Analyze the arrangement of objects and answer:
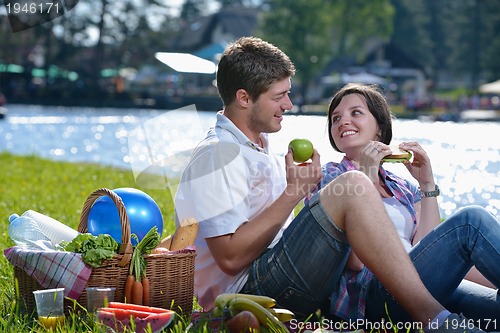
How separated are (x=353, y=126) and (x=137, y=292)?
130 centimetres

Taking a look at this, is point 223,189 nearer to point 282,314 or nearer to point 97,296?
point 282,314

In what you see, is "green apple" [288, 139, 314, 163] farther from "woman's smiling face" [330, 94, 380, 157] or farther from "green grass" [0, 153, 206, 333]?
"green grass" [0, 153, 206, 333]

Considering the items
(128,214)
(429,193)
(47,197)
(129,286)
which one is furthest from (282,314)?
(47,197)

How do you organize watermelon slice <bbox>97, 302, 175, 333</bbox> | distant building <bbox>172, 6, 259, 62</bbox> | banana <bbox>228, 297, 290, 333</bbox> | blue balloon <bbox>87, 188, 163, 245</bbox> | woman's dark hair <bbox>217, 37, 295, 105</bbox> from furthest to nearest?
distant building <bbox>172, 6, 259, 62</bbox> < blue balloon <bbox>87, 188, 163, 245</bbox> < woman's dark hair <bbox>217, 37, 295, 105</bbox> < watermelon slice <bbox>97, 302, 175, 333</bbox> < banana <bbox>228, 297, 290, 333</bbox>

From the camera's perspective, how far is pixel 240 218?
367 centimetres

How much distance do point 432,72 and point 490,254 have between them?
265 ft

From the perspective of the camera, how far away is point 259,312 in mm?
3422

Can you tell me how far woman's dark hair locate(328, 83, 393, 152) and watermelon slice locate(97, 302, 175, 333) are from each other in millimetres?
1279

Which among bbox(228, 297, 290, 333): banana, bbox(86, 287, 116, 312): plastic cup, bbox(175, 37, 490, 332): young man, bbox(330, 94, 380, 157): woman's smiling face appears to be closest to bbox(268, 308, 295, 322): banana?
bbox(228, 297, 290, 333): banana

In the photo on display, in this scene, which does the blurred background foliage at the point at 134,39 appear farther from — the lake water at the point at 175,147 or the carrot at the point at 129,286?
the carrot at the point at 129,286

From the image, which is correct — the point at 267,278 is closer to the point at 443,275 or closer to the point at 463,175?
the point at 443,275

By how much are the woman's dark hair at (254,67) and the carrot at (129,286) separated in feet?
3.08

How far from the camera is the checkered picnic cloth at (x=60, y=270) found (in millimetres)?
3719

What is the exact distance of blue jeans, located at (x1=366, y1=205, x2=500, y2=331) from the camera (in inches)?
135
